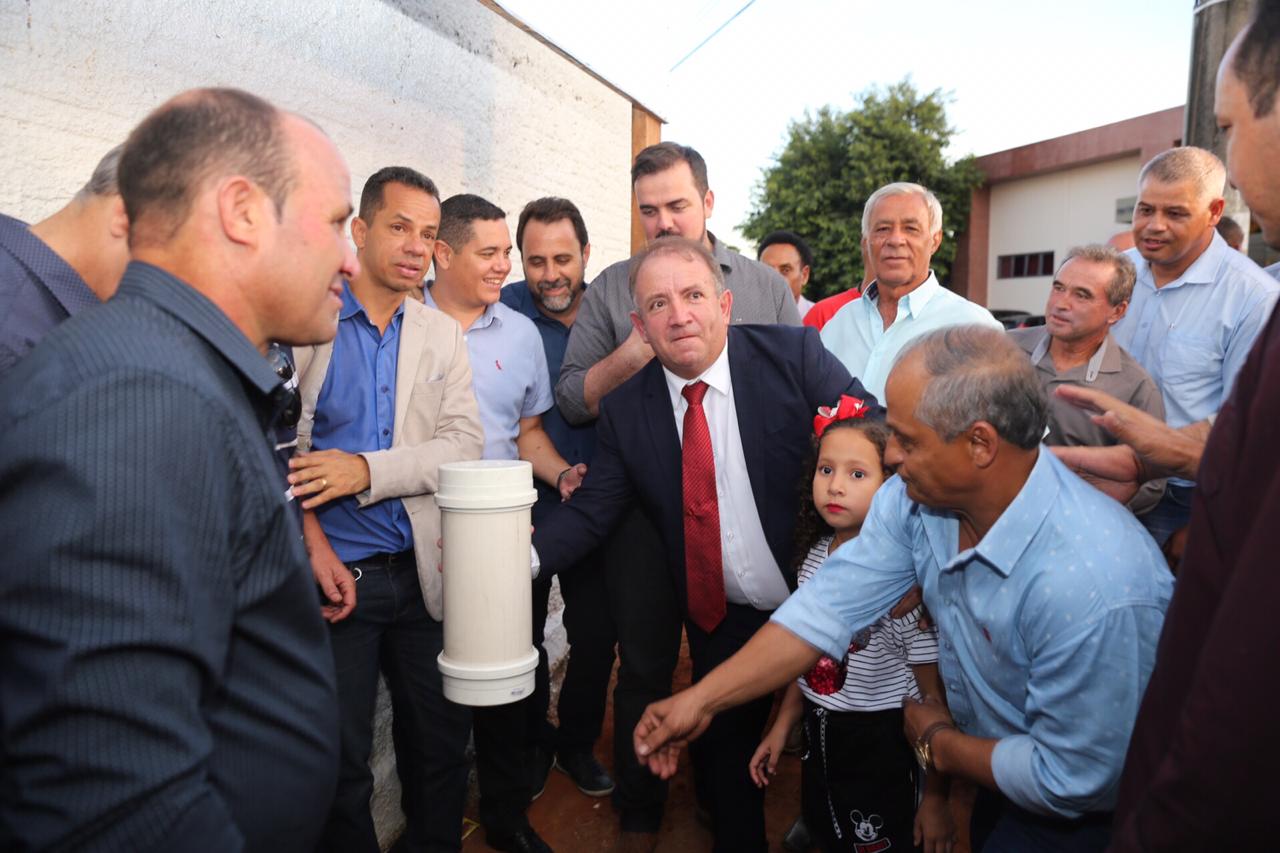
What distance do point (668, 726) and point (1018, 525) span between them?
3.19 feet

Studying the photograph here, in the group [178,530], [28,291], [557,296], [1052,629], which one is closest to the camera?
[178,530]

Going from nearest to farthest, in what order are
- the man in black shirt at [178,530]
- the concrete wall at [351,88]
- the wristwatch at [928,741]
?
the man in black shirt at [178,530] < the wristwatch at [928,741] < the concrete wall at [351,88]

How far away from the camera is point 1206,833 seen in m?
0.93

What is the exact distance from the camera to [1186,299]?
11.4 ft

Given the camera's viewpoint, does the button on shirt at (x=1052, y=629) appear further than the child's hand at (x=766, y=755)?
No

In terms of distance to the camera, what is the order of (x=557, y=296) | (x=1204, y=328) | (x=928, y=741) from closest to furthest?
(x=928, y=741)
(x=1204, y=328)
(x=557, y=296)

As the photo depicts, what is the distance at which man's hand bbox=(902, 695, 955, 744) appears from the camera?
213cm

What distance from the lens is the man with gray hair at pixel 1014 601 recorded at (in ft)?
A: 5.49

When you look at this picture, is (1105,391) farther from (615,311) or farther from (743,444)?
(615,311)

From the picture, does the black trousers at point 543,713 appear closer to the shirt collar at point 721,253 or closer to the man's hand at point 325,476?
the man's hand at point 325,476

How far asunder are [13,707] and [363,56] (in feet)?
11.7

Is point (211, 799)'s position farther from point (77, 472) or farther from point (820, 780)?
point (820, 780)

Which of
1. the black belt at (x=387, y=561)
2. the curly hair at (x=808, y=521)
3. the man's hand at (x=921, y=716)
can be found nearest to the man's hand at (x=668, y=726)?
the man's hand at (x=921, y=716)

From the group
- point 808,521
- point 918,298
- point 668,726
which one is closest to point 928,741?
point 668,726
